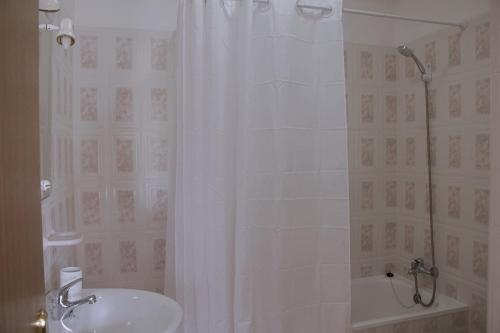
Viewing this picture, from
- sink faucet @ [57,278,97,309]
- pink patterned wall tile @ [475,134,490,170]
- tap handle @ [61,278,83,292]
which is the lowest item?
sink faucet @ [57,278,97,309]

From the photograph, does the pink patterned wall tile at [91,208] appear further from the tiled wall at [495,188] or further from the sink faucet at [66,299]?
the tiled wall at [495,188]

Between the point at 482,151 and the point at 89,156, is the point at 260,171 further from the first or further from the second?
the point at 482,151

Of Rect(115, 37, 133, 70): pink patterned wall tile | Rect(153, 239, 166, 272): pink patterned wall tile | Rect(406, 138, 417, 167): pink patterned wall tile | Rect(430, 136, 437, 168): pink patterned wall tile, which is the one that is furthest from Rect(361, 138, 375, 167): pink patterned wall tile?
Rect(115, 37, 133, 70): pink patterned wall tile

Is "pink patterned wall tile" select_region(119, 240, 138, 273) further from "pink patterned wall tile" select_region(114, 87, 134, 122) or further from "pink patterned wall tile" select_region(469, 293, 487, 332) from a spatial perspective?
"pink patterned wall tile" select_region(469, 293, 487, 332)

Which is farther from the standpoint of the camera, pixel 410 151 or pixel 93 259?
pixel 410 151

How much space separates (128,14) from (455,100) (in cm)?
188

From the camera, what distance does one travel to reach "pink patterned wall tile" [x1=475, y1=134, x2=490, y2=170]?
1777 mm

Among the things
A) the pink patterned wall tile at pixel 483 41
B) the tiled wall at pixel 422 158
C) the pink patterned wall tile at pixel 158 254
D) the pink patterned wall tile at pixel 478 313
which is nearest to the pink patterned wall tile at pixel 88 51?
the pink patterned wall tile at pixel 158 254

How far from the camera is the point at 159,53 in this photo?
1.99 meters

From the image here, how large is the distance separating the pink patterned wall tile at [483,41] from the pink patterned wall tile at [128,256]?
82.9 inches

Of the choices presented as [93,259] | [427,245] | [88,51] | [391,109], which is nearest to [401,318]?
[427,245]

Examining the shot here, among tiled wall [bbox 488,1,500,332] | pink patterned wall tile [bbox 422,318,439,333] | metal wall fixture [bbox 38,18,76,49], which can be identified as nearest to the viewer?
metal wall fixture [bbox 38,18,76,49]

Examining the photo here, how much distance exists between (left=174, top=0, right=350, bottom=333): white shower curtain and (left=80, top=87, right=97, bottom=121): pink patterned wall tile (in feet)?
2.14

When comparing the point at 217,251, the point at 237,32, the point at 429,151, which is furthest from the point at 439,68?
the point at 217,251
